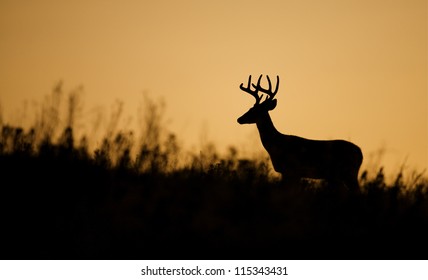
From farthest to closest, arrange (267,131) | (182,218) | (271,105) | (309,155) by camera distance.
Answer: (271,105), (267,131), (309,155), (182,218)

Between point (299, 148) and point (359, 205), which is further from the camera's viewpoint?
point (299, 148)

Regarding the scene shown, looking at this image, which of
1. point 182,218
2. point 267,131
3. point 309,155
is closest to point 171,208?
point 182,218

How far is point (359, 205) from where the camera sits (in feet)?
29.4

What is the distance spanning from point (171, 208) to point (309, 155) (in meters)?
5.87

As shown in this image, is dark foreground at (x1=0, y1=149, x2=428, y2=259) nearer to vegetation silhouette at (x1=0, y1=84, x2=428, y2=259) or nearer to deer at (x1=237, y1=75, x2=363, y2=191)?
vegetation silhouette at (x1=0, y1=84, x2=428, y2=259)

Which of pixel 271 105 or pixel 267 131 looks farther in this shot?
pixel 271 105

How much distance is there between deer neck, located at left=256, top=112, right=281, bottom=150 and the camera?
14211 millimetres

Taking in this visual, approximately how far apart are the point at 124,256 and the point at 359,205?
3.01 m

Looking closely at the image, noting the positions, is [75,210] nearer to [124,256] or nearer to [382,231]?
[124,256]

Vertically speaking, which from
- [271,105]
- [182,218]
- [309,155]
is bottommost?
[182,218]

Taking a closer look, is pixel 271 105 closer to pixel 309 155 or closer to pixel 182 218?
pixel 309 155

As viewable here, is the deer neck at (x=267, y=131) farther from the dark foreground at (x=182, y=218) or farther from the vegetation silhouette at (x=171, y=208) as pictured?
the dark foreground at (x=182, y=218)

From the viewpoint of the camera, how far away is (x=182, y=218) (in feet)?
25.5

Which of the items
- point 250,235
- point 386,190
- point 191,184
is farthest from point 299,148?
point 250,235
